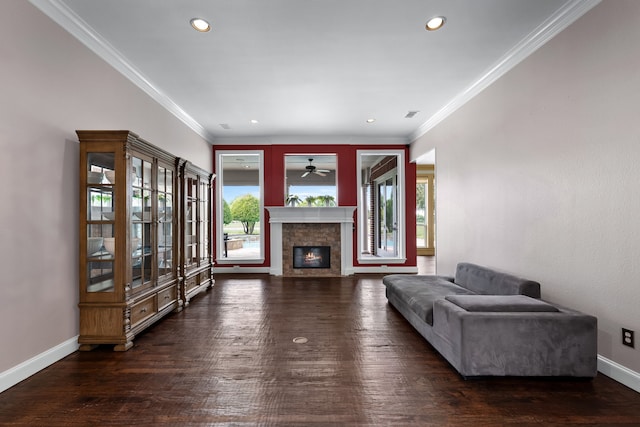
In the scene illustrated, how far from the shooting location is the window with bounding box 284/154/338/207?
6926mm

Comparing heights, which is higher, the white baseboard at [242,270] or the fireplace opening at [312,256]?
the fireplace opening at [312,256]

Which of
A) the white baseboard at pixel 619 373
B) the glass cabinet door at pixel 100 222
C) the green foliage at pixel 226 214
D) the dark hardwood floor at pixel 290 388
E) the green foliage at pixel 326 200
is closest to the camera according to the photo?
the dark hardwood floor at pixel 290 388

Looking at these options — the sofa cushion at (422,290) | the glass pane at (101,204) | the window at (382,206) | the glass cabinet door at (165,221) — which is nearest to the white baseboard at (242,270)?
the window at (382,206)

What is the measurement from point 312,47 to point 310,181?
6.31 m

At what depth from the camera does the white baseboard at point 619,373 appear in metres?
2.15

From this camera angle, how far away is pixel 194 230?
15.8 ft

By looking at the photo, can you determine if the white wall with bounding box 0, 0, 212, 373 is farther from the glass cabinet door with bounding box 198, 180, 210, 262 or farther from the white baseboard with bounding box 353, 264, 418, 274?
the white baseboard with bounding box 353, 264, 418, 274

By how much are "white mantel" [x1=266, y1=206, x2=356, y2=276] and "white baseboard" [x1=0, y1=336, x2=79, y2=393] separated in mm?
4017

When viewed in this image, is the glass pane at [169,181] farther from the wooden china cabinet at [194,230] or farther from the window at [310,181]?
the window at [310,181]

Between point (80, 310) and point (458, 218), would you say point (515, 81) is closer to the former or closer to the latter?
point (458, 218)

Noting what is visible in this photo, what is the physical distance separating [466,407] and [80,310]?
3305 mm

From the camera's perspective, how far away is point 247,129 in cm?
611

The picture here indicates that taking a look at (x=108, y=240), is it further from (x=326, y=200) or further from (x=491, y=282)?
(x=326, y=200)

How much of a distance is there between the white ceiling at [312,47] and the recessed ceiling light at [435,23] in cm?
7
